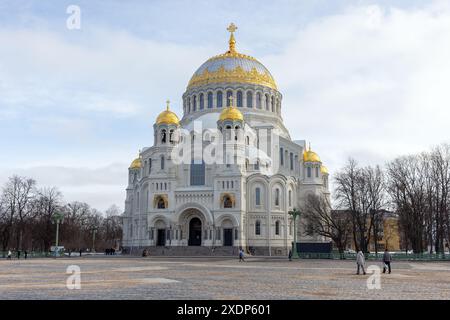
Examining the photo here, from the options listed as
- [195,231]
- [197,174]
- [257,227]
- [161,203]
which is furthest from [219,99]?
[257,227]

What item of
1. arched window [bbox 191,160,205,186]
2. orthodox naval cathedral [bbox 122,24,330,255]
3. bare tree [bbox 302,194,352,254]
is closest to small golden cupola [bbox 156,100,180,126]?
orthodox naval cathedral [bbox 122,24,330,255]

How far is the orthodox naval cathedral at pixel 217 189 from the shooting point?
61.7 meters

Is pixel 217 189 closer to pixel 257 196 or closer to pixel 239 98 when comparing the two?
pixel 257 196

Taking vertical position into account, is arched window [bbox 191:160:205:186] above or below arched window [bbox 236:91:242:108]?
below

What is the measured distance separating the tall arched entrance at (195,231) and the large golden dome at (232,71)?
2186 centimetres

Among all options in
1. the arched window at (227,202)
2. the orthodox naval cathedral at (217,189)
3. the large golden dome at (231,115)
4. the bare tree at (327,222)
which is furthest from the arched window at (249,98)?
the arched window at (227,202)

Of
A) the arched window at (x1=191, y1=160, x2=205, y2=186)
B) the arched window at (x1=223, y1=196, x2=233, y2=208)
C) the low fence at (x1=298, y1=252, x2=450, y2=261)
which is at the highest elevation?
the arched window at (x1=191, y1=160, x2=205, y2=186)

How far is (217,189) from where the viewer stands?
6200 cm

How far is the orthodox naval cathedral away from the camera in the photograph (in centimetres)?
6166

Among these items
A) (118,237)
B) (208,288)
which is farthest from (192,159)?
(118,237)

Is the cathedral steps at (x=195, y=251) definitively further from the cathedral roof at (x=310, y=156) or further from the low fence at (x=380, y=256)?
the cathedral roof at (x=310, y=156)

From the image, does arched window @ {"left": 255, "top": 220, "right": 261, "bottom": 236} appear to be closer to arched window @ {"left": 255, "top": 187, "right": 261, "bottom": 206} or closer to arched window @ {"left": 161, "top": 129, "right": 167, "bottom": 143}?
arched window @ {"left": 255, "top": 187, "right": 261, "bottom": 206}

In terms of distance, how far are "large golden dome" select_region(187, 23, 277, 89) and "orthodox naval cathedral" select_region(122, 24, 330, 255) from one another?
10.6 ft
